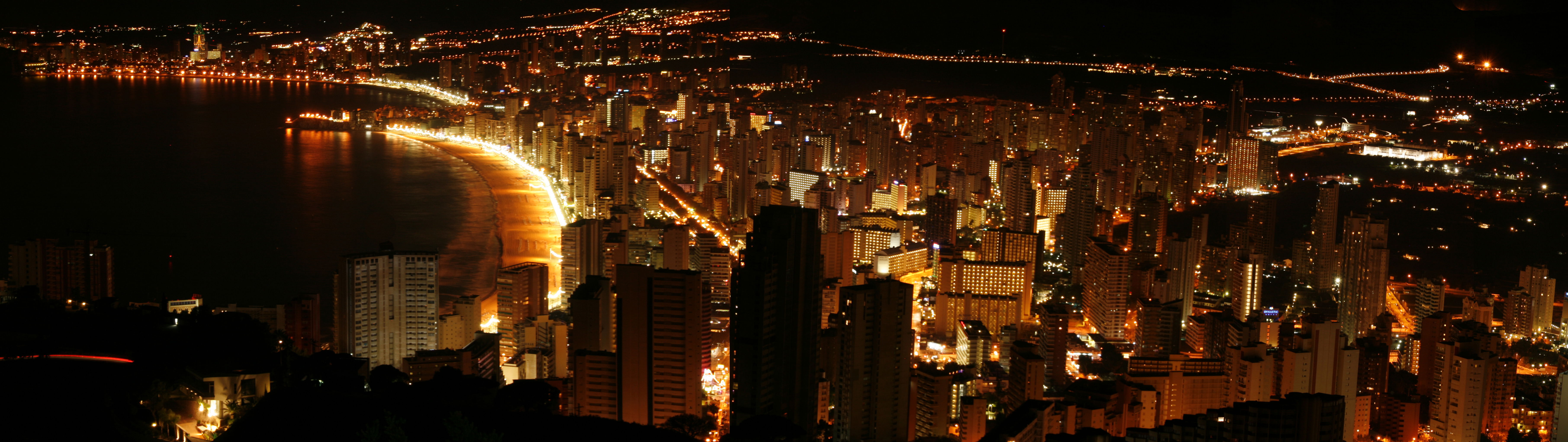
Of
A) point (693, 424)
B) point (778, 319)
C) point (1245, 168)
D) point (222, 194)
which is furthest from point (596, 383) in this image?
point (1245, 168)

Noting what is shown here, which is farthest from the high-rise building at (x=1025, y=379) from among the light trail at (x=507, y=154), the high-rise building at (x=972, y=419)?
the light trail at (x=507, y=154)

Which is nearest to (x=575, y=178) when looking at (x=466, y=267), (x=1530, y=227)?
(x=466, y=267)

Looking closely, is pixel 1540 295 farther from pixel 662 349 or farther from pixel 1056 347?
pixel 662 349

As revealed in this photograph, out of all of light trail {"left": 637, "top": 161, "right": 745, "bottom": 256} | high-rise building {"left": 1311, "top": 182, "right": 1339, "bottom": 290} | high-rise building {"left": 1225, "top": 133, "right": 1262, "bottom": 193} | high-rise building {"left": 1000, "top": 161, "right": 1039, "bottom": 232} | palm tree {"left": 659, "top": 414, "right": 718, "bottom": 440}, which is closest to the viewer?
palm tree {"left": 659, "top": 414, "right": 718, "bottom": 440}

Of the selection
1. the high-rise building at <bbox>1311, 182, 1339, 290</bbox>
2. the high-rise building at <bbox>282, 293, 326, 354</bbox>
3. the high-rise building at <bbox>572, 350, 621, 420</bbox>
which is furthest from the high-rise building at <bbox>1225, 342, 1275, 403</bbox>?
the high-rise building at <bbox>282, 293, 326, 354</bbox>

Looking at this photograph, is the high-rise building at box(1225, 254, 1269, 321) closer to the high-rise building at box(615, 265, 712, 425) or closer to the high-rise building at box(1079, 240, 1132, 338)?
the high-rise building at box(1079, 240, 1132, 338)

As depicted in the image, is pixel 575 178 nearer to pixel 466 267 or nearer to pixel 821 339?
pixel 466 267
